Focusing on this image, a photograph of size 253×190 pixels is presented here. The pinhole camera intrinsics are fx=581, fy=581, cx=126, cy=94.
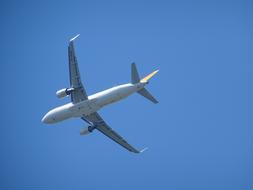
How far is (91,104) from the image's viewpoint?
78312mm

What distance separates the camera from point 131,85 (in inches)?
2948

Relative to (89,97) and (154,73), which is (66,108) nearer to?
(89,97)

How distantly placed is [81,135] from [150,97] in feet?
47.7

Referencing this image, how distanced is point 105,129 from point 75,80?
1235 cm

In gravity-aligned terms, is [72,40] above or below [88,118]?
above

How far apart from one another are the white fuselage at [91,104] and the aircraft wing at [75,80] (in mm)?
814

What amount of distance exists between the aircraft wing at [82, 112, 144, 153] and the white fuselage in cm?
465

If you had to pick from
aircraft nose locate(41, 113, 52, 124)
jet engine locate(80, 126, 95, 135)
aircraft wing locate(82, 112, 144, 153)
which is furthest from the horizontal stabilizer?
aircraft nose locate(41, 113, 52, 124)

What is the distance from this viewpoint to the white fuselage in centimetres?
7500

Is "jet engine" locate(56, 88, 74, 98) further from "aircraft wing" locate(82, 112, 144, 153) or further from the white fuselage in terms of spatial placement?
"aircraft wing" locate(82, 112, 144, 153)

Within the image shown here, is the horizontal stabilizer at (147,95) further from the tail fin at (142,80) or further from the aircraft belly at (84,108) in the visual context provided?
the aircraft belly at (84,108)

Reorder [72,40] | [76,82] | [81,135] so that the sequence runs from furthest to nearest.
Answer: [81,135]
[76,82]
[72,40]

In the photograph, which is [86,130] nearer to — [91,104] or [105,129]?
[105,129]

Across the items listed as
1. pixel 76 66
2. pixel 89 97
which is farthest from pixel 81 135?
pixel 76 66
